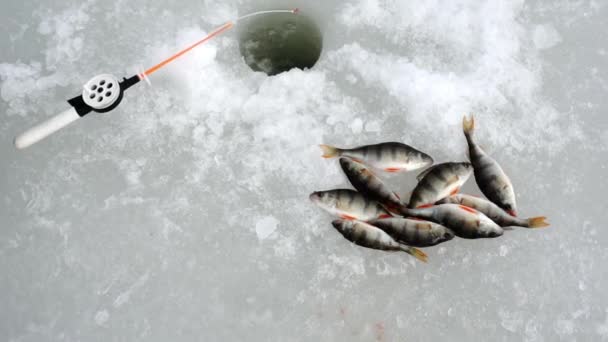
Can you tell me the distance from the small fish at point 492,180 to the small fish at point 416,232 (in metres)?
0.34

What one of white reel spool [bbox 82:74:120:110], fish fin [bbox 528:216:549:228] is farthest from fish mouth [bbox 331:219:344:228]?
white reel spool [bbox 82:74:120:110]

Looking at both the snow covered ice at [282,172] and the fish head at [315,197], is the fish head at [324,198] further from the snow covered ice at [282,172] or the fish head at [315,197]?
the snow covered ice at [282,172]

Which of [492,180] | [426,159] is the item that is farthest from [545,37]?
[426,159]

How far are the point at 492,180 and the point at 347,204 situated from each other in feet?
2.78

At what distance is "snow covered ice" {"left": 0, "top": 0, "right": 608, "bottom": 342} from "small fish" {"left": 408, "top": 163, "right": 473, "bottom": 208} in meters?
0.16

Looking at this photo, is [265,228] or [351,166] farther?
[265,228]

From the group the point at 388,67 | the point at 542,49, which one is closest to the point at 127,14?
the point at 388,67

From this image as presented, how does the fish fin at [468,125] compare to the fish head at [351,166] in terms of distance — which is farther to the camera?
the fish fin at [468,125]

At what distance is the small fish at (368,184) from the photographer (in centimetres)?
269

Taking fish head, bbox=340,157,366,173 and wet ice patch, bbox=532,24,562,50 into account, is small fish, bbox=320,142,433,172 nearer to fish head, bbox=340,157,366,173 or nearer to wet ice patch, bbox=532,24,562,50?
fish head, bbox=340,157,366,173

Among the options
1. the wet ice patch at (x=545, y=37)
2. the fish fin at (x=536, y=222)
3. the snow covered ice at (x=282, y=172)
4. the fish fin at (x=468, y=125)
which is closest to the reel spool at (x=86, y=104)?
the snow covered ice at (x=282, y=172)

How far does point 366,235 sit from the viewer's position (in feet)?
8.63

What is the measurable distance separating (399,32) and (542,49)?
37.3 inches

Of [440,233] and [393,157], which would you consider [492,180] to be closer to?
[440,233]
